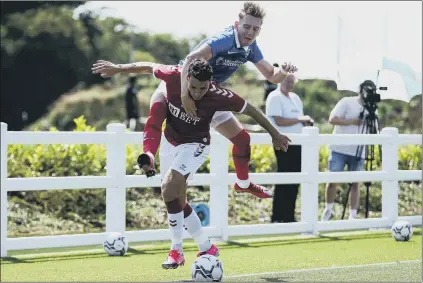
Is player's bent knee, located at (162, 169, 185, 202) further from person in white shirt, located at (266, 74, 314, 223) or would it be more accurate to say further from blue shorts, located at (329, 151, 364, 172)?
blue shorts, located at (329, 151, 364, 172)

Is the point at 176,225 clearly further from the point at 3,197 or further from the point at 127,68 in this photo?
the point at 3,197

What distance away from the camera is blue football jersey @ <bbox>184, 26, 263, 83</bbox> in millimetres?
9938

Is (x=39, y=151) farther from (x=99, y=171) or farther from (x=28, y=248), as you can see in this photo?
(x=28, y=248)

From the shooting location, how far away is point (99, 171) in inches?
629

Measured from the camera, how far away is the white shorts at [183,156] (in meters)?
9.84

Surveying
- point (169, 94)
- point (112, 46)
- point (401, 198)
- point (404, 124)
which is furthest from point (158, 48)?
point (169, 94)

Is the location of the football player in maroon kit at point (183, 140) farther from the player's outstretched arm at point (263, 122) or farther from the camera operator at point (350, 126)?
the camera operator at point (350, 126)

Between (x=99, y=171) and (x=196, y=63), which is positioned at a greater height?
(x=196, y=63)

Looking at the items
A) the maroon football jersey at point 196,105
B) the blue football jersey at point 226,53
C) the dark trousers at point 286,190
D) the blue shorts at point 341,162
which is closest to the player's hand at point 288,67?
the blue football jersey at point 226,53

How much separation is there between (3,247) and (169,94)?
133 inches

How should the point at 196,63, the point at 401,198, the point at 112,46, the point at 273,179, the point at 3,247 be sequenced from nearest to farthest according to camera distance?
the point at 196,63
the point at 3,247
the point at 273,179
the point at 401,198
the point at 112,46

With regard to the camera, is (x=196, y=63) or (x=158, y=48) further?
(x=158, y=48)

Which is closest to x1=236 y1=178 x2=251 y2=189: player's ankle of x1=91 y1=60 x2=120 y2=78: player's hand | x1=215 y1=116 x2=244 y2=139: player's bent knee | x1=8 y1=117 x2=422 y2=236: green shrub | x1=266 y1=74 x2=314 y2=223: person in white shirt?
x1=215 y1=116 x2=244 y2=139: player's bent knee

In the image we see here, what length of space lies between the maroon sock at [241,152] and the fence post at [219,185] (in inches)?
110
